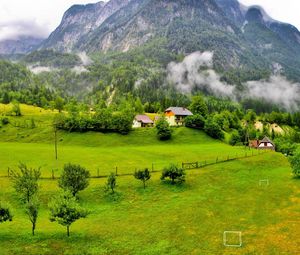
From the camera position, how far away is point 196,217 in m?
66.5

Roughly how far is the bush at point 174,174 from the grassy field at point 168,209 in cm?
166

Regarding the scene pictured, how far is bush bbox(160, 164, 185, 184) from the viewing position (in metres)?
86.9

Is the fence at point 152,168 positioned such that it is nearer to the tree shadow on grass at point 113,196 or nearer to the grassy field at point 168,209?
the grassy field at point 168,209

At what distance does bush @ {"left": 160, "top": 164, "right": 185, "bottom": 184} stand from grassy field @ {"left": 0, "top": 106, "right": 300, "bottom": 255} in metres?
1.66

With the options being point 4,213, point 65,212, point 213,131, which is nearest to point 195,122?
point 213,131

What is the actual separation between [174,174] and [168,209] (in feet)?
54.5

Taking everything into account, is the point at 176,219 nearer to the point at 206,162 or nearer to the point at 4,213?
the point at 4,213

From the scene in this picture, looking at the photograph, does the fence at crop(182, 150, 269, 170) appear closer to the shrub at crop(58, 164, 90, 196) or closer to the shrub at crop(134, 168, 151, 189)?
the shrub at crop(134, 168, 151, 189)

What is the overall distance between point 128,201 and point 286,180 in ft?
124

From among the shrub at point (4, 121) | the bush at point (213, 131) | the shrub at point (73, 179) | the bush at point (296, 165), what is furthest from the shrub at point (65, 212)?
the shrub at point (4, 121)

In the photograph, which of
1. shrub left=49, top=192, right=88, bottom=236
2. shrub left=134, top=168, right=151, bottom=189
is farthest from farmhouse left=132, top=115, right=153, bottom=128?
shrub left=49, top=192, right=88, bottom=236

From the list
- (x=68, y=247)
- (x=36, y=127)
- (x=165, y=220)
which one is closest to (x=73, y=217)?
(x=68, y=247)

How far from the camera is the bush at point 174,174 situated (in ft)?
285

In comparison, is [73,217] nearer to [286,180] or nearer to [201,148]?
[286,180]
